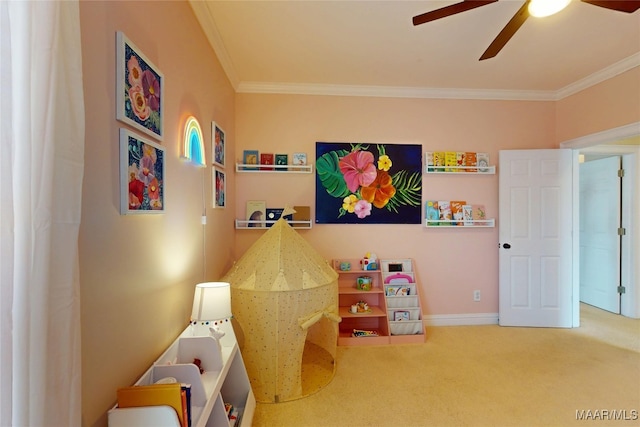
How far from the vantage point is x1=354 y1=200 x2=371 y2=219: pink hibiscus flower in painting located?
10.8 feet

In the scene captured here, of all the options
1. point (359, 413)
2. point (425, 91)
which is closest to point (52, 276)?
point (359, 413)

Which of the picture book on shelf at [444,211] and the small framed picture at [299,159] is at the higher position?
the small framed picture at [299,159]

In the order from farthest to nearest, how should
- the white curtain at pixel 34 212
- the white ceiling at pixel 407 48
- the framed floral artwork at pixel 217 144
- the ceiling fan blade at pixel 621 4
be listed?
the framed floral artwork at pixel 217 144
the white ceiling at pixel 407 48
the ceiling fan blade at pixel 621 4
the white curtain at pixel 34 212

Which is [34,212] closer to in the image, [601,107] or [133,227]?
[133,227]

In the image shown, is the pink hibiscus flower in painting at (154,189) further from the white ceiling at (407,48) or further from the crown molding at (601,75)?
the crown molding at (601,75)

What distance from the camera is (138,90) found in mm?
1239

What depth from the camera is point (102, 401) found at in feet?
3.38

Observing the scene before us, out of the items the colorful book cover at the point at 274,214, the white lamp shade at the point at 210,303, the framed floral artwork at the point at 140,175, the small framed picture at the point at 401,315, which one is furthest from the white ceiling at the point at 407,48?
the small framed picture at the point at 401,315

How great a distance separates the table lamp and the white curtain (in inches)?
34.0

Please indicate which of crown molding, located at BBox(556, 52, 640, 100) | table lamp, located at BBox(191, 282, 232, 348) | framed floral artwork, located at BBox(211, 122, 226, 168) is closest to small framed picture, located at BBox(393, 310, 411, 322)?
table lamp, located at BBox(191, 282, 232, 348)

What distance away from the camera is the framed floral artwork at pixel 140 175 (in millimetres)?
1136

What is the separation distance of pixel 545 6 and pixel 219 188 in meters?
2.38


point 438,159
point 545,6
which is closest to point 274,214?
point 438,159

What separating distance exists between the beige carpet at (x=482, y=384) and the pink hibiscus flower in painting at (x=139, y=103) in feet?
6.12
